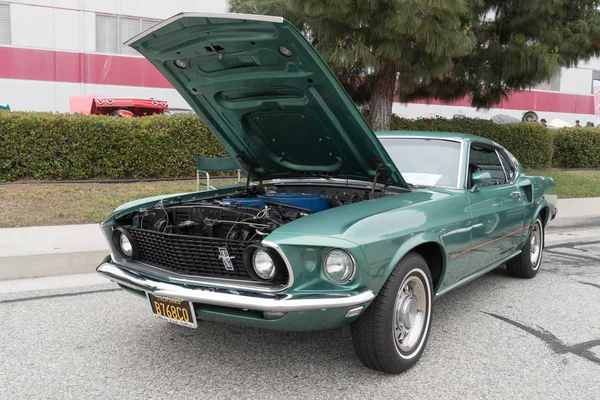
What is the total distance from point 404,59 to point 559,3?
10.9 ft

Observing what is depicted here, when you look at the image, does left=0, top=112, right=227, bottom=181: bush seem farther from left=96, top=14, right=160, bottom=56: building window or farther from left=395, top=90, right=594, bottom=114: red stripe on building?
left=395, top=90, right=594, bottom=114: red stripe on building

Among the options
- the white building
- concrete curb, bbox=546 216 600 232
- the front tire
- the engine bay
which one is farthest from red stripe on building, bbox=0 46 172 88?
the front tire

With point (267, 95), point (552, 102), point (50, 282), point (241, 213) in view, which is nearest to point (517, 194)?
point (267, 95)

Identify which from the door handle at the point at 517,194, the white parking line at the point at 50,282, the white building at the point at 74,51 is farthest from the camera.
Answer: the white building at the point at 74,51

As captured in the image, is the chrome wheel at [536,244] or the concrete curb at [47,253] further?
the chrome wheel at [536,244]

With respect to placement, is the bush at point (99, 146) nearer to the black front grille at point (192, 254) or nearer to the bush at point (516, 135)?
the bush at point (516, 135)

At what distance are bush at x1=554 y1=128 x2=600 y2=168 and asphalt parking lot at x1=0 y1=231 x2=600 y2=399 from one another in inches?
466

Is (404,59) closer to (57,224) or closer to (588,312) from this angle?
(588,312)

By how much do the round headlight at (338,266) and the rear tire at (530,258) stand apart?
311 centimetres

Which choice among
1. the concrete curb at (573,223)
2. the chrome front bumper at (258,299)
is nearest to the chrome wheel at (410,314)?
the chrome front bumper at (258,299)

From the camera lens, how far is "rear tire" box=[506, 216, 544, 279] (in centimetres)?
538

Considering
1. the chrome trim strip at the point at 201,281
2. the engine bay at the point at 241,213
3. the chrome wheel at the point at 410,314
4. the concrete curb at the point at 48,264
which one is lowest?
the concrete curb at the point at 48,264

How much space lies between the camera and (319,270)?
281 centimetres

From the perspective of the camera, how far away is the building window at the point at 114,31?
666 inches
